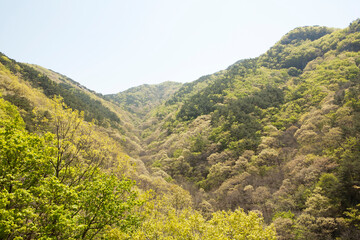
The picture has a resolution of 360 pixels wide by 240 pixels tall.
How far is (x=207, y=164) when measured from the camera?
6153cm

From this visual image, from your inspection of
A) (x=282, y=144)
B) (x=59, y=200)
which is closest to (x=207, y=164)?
(x=282, y=144)

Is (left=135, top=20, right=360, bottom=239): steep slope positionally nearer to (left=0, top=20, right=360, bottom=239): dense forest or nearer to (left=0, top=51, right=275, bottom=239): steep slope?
(left=0, top=20, right=360, bottom=239): dense forest

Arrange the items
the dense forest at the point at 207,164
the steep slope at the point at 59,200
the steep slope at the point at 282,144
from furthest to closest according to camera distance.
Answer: the steep slope at the point at 282,144, the dense forest at the point at 207,164, the steep slope at the point at 59,200

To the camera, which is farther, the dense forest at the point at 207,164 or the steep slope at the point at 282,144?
the steep slope at the point at 282,144

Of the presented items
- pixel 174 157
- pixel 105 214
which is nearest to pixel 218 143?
pixel 174 157

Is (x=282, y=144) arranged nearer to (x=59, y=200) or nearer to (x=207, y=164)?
(x=207, y=164)

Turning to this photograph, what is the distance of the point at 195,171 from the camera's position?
60656 mm

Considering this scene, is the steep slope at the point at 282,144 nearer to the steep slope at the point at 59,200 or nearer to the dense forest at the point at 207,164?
the dense forest at the point at 207,164

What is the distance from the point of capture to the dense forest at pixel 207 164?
9789mm

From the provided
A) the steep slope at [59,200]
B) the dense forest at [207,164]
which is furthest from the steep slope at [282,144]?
the steep slope at [59,200]

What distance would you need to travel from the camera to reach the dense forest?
385 inches

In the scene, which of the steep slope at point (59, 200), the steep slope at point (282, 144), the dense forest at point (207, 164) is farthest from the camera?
the steep slope at point (282, 144)

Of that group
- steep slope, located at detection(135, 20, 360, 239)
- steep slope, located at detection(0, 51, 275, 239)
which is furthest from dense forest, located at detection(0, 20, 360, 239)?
steep slope, located at detection(135, 20, 360, 239)

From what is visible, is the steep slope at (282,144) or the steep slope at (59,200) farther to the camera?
the steep slope at (282,144)
